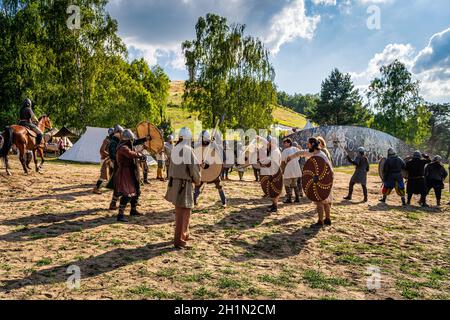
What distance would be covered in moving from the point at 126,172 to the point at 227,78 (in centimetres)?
2526

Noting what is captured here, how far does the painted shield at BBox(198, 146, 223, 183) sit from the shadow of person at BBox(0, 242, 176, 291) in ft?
7.97

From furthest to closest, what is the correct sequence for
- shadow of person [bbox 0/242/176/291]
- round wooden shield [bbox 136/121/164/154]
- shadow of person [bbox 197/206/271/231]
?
round wooden shield [bbox 136/121/164/154] < shadow of person [bbox 197/206/271/231] < shadow of person [bbox 0/242/176/291]

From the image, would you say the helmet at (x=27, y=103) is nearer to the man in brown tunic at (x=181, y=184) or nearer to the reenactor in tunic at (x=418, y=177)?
the man in brown tunic at (x=181, y=184)

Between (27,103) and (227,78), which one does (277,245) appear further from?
(227,78)

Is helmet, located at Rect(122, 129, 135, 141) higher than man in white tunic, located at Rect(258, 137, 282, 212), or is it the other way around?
helmet, located at Rect(122, 129, 135, 141)

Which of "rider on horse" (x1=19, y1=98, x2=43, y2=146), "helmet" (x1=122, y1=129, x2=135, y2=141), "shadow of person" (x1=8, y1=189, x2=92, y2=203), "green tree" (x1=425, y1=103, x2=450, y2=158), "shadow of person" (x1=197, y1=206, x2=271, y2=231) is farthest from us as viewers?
"green tree" (x1=425, y1=103, x2=450, y2=158)

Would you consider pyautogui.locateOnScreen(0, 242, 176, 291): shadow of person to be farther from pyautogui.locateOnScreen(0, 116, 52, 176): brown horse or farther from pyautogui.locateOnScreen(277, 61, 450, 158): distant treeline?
pyautogui.locateOnScreen(277, 61, 450, 158): distant treeline

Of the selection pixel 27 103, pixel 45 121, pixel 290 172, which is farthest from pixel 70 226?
pixel 45 121

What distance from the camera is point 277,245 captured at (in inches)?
250

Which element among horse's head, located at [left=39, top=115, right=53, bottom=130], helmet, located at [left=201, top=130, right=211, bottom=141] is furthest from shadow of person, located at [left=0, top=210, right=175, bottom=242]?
horse's head, located at [left=39, top=115, right=53, bottom=130]

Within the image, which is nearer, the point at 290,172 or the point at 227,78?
the point at 290,172

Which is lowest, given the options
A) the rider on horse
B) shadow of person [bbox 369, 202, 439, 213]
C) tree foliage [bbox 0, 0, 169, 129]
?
shadow of person [bbox 369, 202, 439, 213]

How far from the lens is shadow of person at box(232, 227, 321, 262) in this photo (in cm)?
575
